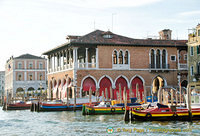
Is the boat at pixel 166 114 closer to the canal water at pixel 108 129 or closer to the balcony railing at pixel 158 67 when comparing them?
the canal water at pixel 108 129

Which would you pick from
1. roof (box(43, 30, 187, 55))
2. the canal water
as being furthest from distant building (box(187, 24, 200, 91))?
the canal water

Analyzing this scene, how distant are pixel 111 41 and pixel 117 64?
93.3 inches

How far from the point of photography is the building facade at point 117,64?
40.9 metres

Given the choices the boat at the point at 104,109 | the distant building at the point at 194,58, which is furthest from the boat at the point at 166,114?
the distant building at the point at 194,58

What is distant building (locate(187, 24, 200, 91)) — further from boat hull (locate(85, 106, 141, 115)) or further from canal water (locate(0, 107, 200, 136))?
canal water (locate(0, 107, 200, 136))

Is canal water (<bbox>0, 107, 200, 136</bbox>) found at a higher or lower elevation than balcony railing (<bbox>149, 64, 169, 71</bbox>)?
lower

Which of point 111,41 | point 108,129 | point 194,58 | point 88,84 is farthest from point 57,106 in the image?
point 108,129

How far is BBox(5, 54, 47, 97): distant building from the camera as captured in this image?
7256 cm

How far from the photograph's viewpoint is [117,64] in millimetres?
41719

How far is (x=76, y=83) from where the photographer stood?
40250 millimetres

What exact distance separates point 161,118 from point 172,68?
66.7 feet

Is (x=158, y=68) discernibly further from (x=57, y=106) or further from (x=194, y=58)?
(x=57, y=106)

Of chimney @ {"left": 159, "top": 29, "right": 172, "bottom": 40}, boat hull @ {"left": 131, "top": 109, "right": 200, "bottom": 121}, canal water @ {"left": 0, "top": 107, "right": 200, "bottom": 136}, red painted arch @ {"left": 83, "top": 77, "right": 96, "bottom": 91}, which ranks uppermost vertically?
chimney @ {"left": 159, "top": 29, "right": 172, "bottom": 40}

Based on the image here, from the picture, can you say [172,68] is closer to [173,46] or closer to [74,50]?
[173,46]
